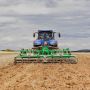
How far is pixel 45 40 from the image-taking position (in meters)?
27.2

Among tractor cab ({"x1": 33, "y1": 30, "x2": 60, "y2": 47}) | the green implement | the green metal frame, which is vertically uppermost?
tractor cab ({"x1": 33, "y1": 30, "x2": 60, "y2": 47})

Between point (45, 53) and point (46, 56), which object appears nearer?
point (46, 56)

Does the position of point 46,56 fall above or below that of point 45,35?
below

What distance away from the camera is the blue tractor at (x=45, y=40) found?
26.6m

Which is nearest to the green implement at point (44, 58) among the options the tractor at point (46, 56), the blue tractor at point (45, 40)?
the tractor at point (46, 56)

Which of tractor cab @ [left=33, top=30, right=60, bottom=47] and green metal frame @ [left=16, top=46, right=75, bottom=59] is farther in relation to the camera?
tractor cab @ [left=33, top=30, right=60, bottom=47]

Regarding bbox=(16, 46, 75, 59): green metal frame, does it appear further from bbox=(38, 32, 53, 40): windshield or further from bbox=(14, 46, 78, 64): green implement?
bbox=(38, 32, 53, 40): windshield

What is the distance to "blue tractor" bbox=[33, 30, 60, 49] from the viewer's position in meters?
26.6

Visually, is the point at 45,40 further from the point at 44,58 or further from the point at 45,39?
the point at 44,58

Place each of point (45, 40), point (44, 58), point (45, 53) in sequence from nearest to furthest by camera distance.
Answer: point (44, 58), point (45, 53), point (45, 40)

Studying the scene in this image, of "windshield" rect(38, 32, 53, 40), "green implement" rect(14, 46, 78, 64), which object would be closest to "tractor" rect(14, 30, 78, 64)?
"green implement" rect(14, 46, 78, 64)

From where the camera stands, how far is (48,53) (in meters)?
24.6

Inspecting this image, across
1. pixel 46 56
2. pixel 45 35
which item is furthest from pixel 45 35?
pixel 46 56

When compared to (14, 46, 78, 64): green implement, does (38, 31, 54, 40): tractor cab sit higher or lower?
higher
